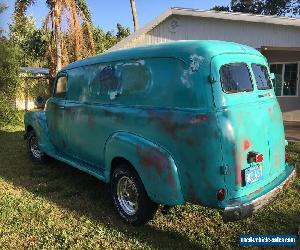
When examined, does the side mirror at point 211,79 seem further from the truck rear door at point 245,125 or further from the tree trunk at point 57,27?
the tree trunk at point 57,27

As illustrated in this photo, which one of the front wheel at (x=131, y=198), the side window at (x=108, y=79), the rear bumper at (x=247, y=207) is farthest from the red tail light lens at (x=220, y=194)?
the side window at (x=108, y=79)

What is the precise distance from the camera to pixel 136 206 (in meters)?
5.00

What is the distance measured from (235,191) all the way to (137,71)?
2.06m

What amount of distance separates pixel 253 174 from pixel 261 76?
154cm

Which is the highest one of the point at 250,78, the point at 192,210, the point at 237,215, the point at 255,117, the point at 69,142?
the point at 250,78

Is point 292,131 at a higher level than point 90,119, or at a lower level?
lower

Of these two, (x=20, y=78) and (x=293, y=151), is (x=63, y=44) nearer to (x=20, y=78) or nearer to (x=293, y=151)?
(x=20, y=78)

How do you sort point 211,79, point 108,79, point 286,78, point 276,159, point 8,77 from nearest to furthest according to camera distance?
point 211,79, point 276,159, point 108,79, point 8,77, point 286,78

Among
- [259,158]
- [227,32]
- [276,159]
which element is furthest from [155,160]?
[227,32]

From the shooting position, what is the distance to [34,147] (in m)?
8.58

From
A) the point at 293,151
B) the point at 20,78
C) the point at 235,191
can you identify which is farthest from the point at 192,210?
the point at 20,78

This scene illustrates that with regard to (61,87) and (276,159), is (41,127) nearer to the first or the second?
(61,87)

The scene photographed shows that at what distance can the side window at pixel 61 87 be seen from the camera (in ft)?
23.3

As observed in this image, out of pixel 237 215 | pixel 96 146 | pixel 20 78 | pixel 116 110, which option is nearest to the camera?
pixel 237 215
